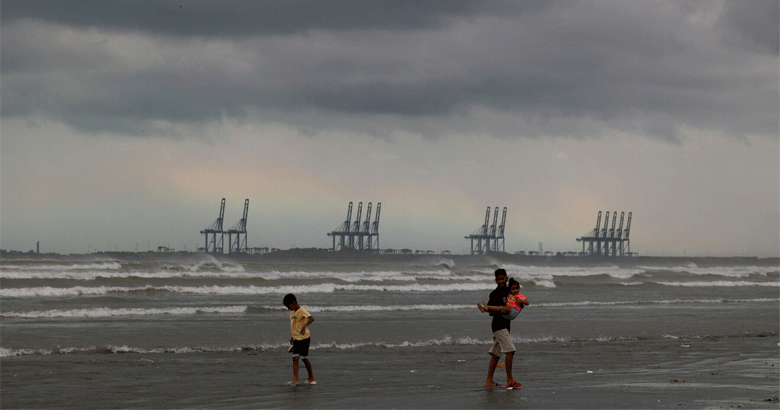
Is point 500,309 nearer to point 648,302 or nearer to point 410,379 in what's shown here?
point 410,379

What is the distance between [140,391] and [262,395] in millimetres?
1810

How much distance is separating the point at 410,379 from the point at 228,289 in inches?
945

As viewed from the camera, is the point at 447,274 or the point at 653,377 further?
the point at 447,274

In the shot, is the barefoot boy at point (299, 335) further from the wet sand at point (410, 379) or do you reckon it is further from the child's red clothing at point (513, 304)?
the child's red clothing at point (513, 304)

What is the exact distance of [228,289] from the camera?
33.1 m

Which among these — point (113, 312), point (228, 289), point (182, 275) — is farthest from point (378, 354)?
point (182, 275)

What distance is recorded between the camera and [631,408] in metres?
7.95

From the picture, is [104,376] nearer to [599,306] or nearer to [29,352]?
[29,352]

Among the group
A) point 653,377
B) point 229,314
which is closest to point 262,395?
point 653,377

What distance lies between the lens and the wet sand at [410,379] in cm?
862

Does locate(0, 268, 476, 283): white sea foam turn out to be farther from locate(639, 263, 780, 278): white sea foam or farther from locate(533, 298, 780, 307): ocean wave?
locate(639, 263, 780, 278): white sea foam

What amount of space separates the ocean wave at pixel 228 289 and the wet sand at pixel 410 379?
17.8 meters

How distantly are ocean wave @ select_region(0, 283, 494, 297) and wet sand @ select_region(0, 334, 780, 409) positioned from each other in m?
17.8

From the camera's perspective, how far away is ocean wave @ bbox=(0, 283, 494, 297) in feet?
95.2
